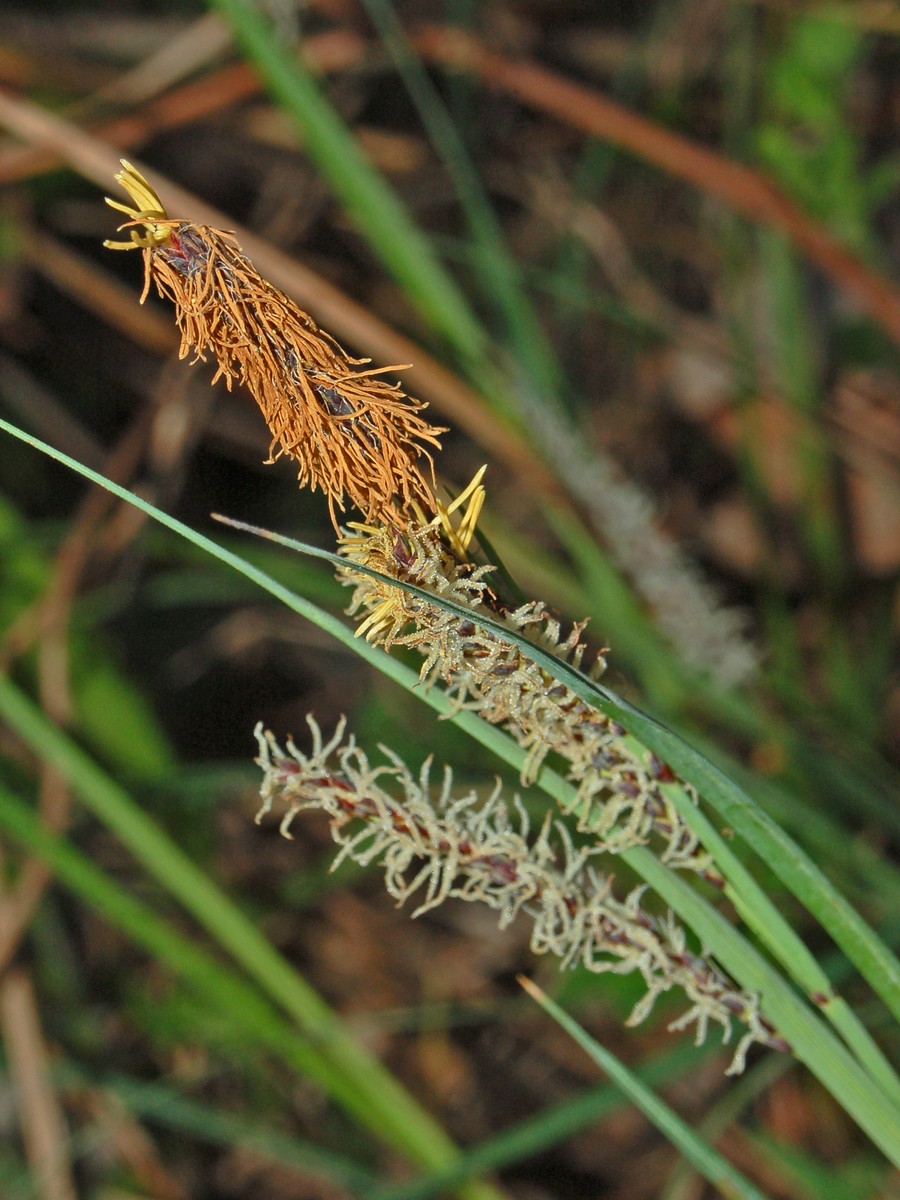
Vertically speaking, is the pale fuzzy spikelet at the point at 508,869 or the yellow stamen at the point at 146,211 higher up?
the yellow stamen at the point at 146,211

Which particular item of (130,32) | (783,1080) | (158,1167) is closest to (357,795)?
(783,1080)

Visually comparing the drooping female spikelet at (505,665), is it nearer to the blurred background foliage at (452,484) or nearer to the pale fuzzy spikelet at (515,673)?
the pale fuzzy spikelet at (515,673)

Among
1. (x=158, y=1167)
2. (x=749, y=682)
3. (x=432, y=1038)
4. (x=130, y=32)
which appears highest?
(x=130, y=32)

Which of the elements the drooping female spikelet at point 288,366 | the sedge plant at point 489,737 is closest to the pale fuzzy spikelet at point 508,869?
the sedge plant at point 489,737

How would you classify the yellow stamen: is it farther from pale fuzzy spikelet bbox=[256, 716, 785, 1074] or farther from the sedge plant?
pale fuzzy spikelet bbox=[256, 716, 785, 1074]

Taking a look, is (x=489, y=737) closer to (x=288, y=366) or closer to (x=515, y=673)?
(x=515, y=673)

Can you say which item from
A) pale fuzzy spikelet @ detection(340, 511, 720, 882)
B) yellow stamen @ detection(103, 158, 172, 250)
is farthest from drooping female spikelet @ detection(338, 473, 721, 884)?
yellow stamen @ detection(103, 158, 172, 250)

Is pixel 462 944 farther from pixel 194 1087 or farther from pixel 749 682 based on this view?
pixel 749 682
